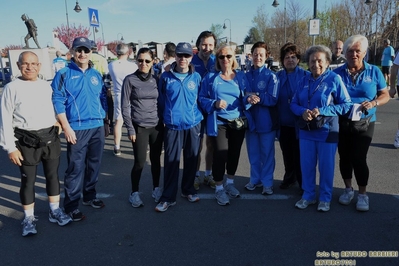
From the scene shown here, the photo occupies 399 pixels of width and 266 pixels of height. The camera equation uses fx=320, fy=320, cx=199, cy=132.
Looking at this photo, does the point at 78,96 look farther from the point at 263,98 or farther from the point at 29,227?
the point at 263,98

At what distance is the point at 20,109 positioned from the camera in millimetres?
3035

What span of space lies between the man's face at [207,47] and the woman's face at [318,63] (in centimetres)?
141

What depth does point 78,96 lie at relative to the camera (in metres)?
3.35

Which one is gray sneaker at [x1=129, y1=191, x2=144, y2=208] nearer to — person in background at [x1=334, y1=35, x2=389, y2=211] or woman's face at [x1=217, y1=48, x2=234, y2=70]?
woman's face at [x1=217, y1=48, x2=234, y2=70]

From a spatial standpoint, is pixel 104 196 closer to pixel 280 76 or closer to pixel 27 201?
pixel 27 201

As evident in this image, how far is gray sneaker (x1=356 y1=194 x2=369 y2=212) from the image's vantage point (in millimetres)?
3543

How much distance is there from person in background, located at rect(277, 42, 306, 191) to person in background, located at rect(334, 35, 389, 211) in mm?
509

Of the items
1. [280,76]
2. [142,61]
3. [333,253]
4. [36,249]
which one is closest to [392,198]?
[333,253]

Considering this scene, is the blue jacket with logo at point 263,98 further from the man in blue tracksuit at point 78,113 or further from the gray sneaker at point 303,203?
the man in blue tracksuit at point 78,113

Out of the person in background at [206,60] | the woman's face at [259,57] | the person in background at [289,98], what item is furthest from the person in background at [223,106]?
the person in background at [289,98]

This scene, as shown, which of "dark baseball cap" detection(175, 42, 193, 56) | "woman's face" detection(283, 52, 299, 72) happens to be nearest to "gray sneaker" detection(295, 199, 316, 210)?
"woman's face" detection(283, 52, 299, 72)

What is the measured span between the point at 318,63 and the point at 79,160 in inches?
109

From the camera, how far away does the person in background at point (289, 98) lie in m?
3.88

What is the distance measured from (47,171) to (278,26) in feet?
108
